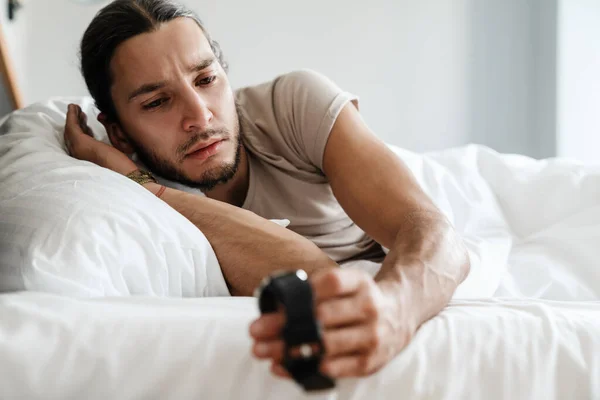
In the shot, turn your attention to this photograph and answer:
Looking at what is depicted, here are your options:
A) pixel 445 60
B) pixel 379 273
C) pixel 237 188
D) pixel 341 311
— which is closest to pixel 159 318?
pixel 341 311

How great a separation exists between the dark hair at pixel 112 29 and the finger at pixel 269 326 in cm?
88

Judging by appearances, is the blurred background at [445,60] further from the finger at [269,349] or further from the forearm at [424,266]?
the finger at [269,349]

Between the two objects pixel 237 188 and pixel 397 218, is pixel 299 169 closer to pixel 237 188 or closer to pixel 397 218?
pixel 237 188

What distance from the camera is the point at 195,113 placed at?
46.8 inches

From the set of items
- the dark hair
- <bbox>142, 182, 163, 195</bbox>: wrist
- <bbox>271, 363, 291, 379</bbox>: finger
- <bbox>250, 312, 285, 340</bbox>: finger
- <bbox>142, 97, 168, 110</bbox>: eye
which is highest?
the dark hair

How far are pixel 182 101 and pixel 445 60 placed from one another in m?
1.70

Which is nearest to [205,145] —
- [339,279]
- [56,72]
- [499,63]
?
[339,279]

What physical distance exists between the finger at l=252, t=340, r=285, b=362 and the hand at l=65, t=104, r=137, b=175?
2.38 ft

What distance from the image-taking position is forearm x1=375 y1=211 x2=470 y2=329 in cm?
68

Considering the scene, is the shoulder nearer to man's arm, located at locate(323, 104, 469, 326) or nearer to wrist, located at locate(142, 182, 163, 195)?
man's arm, located at locate(323, 104, 469, 326)

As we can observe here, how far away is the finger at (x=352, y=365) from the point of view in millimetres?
508

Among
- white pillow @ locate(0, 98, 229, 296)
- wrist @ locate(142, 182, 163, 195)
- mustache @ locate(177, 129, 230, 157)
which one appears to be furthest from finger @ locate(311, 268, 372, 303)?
mustache @ locate(177, 129, 230, 157)

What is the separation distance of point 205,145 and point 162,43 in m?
0.21

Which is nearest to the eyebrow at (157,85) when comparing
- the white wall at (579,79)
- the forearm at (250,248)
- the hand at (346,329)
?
the forearm at (250,248)
